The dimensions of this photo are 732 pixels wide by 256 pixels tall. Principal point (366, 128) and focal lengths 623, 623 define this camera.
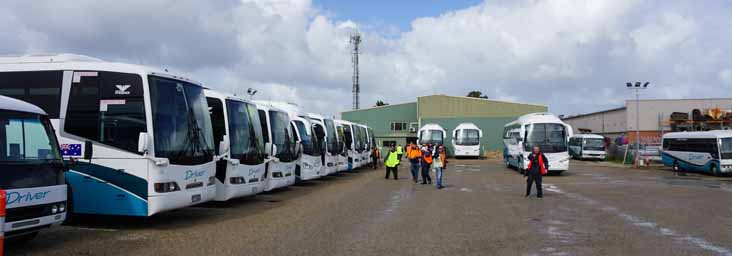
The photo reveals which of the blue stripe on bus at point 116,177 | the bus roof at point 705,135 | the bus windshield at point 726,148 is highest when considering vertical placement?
the bus roof at point 705,135

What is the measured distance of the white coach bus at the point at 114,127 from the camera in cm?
1007

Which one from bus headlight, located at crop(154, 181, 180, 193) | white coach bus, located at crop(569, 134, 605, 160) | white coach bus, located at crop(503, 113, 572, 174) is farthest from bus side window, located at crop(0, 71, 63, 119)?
white coach bus, located at crop(569, 134, 605, 160)

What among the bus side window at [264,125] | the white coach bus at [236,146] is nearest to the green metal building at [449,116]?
the bus side window at [264,125]

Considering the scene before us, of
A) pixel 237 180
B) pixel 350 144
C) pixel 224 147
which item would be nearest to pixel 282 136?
pixel 237 180

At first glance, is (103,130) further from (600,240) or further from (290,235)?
(600,240)

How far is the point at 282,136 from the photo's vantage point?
59.3 ft

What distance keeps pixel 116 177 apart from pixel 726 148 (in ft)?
88.3

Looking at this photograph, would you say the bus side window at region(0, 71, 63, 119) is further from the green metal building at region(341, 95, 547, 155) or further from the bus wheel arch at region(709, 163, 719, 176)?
the green metal building at region(341, 95, 547, 155)

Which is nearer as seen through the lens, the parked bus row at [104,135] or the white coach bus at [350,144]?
the parked bus row at [104,135]

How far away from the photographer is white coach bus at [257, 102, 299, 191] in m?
16.4

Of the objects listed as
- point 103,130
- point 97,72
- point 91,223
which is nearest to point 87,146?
point 103,130

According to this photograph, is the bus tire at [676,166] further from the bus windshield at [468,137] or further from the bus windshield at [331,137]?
the bus windshield at [468,137]

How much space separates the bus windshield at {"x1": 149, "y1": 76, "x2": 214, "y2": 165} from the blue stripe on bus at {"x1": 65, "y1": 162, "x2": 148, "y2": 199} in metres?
0.56

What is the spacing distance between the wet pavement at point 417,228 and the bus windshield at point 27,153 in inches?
40.0
